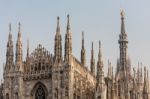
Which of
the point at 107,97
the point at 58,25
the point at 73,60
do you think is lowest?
the point at 107,97

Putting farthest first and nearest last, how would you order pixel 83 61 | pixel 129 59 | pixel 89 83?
pixel 129 59 → pixel 83 61 → pixel 89 83

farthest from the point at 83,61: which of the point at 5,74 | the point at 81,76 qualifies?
the point at 5,74

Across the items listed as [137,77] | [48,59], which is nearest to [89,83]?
[48,59]

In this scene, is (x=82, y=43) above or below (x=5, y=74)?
above

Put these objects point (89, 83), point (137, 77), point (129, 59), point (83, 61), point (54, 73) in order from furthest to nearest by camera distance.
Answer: point (129, 59) → point (137, 77) → point (83, 61) → point (89, 83) → point (54, 73)

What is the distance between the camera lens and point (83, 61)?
74312 millimetres

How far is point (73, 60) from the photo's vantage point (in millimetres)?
64188

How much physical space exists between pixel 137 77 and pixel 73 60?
96.6ft

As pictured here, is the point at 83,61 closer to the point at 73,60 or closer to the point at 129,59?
the point at 73,60

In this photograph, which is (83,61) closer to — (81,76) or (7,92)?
(81,76)

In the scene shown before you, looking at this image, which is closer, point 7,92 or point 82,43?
point 7,92

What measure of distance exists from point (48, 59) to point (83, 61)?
1039 cm

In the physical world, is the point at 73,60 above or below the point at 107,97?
above

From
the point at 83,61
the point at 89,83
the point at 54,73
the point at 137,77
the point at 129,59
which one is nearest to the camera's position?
the point at 54,73
